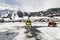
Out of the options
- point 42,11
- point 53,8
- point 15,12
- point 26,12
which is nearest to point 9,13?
point 15,12

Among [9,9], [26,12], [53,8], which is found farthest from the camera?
[9,9]

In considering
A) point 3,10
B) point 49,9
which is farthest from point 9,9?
point 49,9

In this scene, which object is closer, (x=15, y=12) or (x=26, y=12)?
(x=26, y=12)

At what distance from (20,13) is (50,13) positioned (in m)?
25.7

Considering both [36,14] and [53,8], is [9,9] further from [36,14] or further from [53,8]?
[53,8]

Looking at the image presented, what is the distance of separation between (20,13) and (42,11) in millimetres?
19990

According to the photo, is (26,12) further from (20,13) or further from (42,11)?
(42,11)

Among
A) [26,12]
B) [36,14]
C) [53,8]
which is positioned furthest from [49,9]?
[26,12]

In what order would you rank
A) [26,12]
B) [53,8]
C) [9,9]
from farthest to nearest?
[9,9] → [53,8] → [26,12]

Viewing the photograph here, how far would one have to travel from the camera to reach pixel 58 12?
133 meters

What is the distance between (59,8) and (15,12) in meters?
38.5

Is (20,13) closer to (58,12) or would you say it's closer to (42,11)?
(42,11)

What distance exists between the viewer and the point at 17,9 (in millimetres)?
141625

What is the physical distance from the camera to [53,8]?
451 ft
